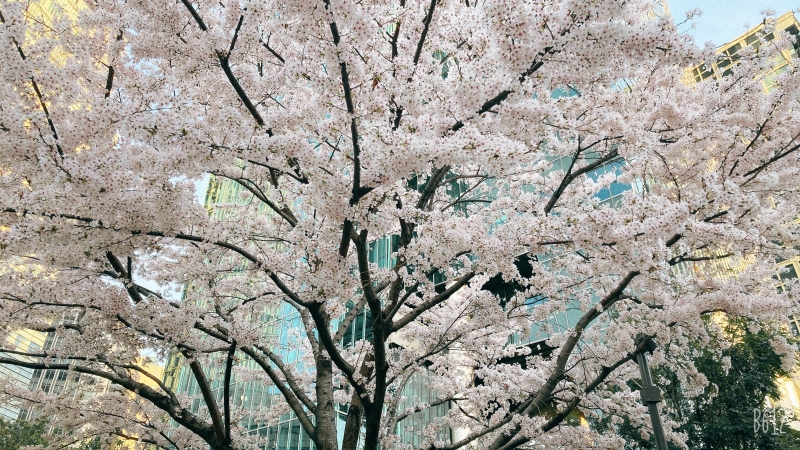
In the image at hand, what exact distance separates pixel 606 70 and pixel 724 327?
10.5m

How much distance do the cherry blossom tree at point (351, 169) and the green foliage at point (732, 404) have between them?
412cm

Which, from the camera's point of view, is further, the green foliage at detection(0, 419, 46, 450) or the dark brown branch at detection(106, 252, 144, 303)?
the green foliage at detection(0, 419, 46, 450)

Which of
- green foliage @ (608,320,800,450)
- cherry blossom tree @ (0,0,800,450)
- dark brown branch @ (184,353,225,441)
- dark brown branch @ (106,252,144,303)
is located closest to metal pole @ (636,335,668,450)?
cherry blossom tree @ (0,0,800,450)

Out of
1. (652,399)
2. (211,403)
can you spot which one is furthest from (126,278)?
(652,399)

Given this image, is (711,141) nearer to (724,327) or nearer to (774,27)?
(774,27)

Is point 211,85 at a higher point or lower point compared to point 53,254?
higher

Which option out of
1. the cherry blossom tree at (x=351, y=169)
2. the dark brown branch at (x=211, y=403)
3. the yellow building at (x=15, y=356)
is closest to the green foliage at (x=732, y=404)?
the cherry blossom tree at (x=351, y=169)

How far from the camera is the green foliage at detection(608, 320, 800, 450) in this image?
10.6m

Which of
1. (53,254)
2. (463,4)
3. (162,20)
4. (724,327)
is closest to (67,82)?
(162,20)

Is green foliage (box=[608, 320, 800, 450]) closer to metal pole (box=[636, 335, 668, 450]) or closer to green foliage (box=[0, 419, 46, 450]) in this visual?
metal pole (box=[636, 335, 668, 450])

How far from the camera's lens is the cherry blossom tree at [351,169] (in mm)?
4238

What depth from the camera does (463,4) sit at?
23.2ft

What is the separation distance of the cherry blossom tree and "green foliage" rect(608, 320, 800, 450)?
4.12 meters

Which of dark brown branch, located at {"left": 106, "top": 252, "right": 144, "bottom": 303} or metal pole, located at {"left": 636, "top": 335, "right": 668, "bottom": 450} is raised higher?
dark brown branch, located at {"left": 106, "top": 252, "right": 144, "bottom": 303}
